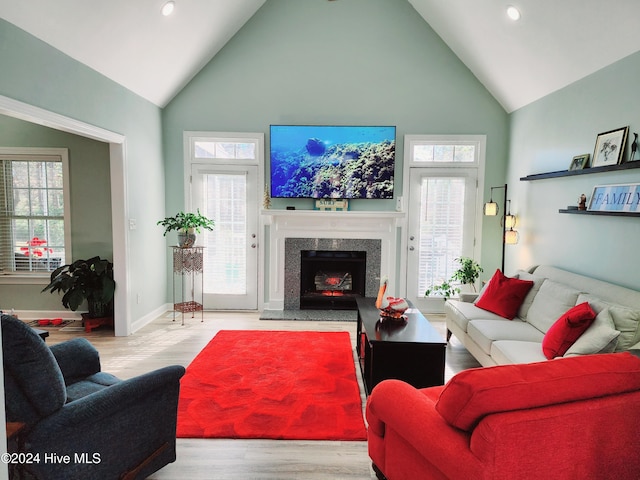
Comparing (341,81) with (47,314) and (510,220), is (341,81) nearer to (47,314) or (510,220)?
(510,220)

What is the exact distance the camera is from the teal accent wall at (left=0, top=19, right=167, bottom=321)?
2922mm

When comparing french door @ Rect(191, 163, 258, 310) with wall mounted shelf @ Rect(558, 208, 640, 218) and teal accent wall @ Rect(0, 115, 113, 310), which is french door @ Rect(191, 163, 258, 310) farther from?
wall mounted shelf @ Rect(558, 208, 640, 218)

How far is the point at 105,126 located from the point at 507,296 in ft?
13.9

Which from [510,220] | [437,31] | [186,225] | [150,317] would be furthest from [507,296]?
[150,317]

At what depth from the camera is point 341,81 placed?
5281mm

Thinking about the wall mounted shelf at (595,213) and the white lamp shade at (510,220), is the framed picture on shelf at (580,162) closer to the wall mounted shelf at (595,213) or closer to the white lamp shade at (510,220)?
the wall mounted shelf at (595,213)

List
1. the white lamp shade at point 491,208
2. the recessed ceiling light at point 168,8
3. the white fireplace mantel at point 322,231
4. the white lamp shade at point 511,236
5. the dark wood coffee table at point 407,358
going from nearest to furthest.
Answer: the dark wood coffee table at point 407,358, the recessed ceiling light at point 168,8, the white lamp shade at point 511,236, the white lamp shade at point 491,208, the white fireplace mantel at point 322,231

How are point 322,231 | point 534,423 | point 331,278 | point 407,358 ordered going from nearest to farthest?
point 534,423
point 407,358
point 322,231
point 331,278

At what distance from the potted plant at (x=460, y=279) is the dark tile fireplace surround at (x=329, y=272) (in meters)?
0.82

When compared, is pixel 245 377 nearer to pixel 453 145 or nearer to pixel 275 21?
pixel 453 145

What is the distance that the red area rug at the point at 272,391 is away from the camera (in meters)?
2.64

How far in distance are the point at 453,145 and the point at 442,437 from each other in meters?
4.49

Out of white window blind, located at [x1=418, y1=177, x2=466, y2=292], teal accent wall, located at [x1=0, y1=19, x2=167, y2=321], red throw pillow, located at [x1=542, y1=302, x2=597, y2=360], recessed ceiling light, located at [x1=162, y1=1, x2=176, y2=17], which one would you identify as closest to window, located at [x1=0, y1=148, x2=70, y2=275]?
teal accent wall, located at [x1=0, y1=19, x2=167, y2=321]

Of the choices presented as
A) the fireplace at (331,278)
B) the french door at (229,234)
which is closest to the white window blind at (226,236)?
the french door at (229,234)
